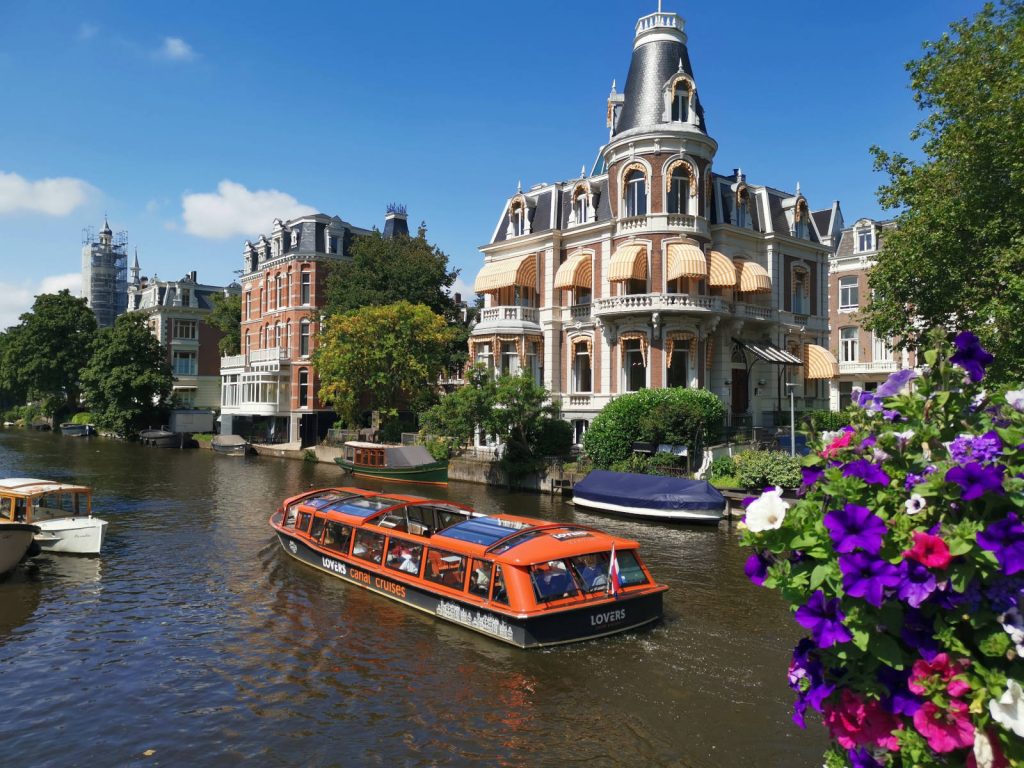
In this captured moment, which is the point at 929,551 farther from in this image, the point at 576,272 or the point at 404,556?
the point at 576,272

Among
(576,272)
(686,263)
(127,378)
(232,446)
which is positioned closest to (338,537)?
(686,263)

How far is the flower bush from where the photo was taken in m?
3.57

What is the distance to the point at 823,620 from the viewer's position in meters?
3.94

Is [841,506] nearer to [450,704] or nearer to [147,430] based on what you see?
[450,704]

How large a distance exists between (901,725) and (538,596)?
10.9 m

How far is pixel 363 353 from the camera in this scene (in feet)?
154

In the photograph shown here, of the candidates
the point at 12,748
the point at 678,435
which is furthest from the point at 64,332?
the point at 12,748

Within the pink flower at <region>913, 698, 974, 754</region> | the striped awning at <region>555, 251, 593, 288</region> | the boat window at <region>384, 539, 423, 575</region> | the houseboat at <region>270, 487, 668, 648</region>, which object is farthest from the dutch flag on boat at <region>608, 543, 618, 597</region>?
the striped awning at <region>555, 251, 593, 288</region>

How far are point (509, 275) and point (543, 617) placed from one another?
29.8 metres

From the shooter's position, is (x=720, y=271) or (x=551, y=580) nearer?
(x=551, y=580)

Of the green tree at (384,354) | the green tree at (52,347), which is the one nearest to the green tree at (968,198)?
the green tree at (384,354)

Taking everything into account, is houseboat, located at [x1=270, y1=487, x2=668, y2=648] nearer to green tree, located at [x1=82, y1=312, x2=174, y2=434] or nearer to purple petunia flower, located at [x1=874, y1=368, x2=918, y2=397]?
purple petunia flower, located at [x1=874, y1=368, x2=918, y2=397]

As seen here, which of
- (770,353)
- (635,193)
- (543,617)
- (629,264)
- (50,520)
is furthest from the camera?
(770,353)

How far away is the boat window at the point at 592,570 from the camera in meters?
15.0
